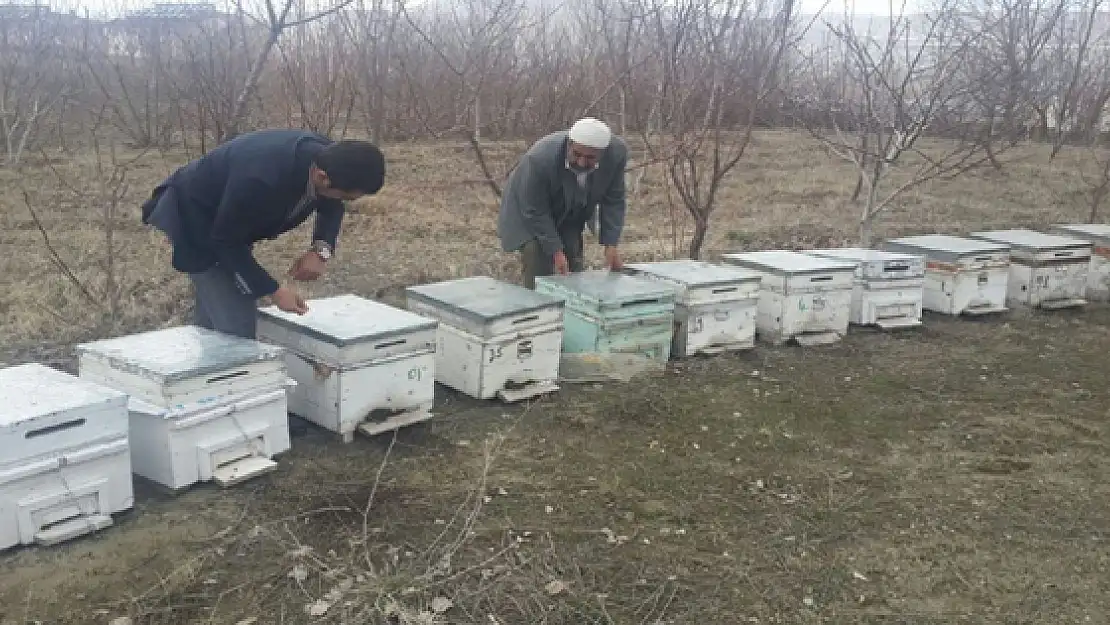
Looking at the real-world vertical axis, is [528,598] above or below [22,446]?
below

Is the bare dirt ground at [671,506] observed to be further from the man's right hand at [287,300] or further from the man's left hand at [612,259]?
the man's left hand at [612,259]

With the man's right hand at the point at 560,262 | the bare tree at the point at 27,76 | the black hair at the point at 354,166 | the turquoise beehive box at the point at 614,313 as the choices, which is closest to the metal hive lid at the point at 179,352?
the black hair at the point at 354,166

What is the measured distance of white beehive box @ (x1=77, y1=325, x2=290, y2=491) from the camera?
321 cm

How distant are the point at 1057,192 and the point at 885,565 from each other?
11156mm

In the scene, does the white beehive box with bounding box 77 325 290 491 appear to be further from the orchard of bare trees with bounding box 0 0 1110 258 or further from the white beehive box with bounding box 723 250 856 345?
the white beehive box with bounding box 723 250 856 345

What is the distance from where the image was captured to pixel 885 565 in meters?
3.12

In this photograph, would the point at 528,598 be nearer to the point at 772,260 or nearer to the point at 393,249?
the point at 772,260

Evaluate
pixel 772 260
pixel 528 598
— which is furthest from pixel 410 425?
pixel 772 260

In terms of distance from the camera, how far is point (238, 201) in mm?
3449

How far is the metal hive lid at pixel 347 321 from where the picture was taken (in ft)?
12.2

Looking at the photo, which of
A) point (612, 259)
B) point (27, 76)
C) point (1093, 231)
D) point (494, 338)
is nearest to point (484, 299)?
point (494, 338)

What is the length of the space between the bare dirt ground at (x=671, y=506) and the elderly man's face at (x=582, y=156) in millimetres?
1244

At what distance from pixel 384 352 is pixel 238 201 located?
33.9 inches

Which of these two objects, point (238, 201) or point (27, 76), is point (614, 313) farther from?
point (27, 76)
